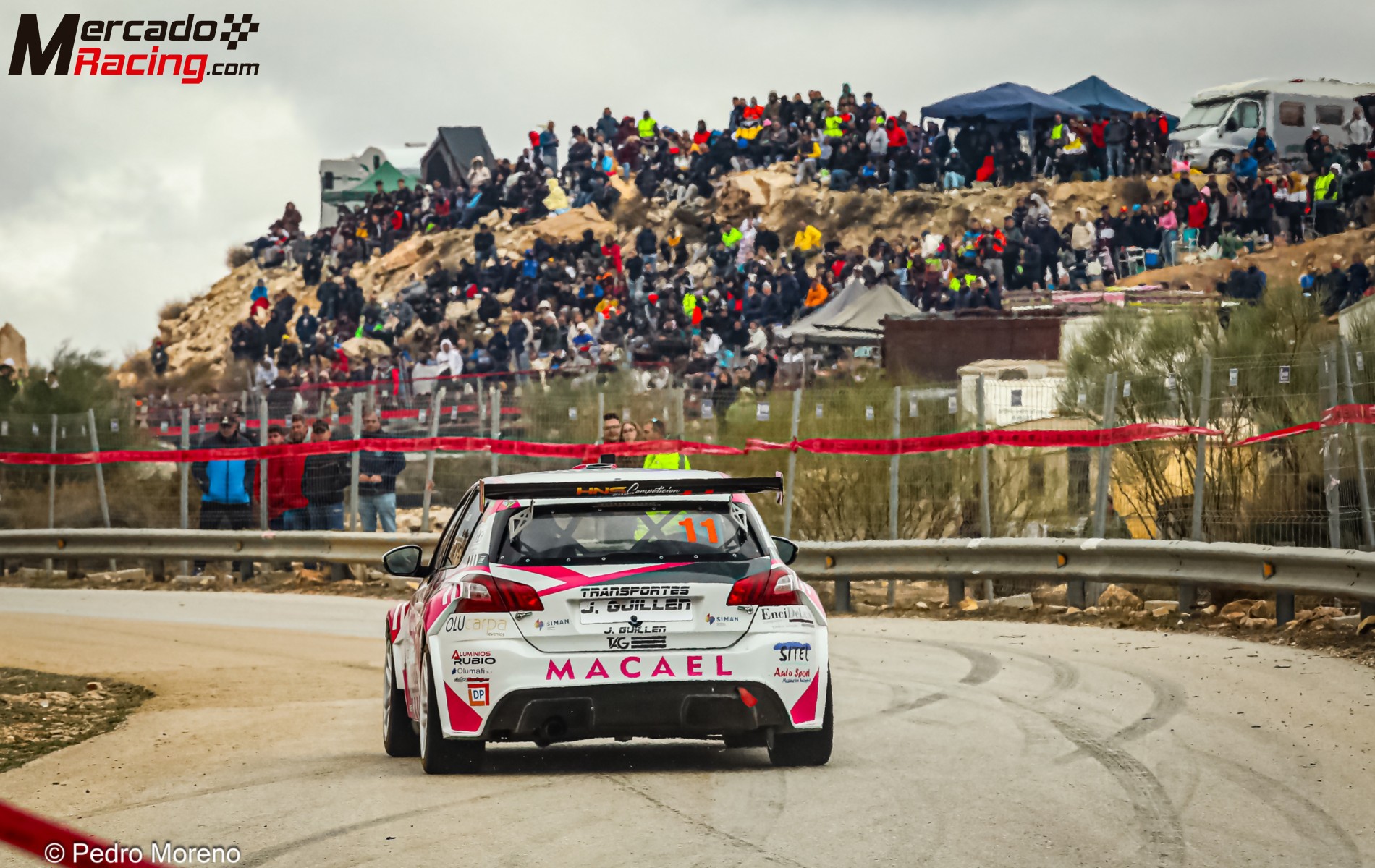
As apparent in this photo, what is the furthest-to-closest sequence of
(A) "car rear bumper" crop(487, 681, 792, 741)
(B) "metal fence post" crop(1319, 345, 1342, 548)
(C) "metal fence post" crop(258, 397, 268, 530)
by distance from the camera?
(C) "metal fence post" crop(258, 397, 268, 530)
(B) "metal fence post" crop(1319, 345, 1342, 548)
(A) "car rear bumper" crop(487, 681, 792, 741)

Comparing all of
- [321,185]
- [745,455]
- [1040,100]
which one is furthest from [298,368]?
[321,185]

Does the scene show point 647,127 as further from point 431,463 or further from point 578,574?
point 578,574

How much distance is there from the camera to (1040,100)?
46125 mm

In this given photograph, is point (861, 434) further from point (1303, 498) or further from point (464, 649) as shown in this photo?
point (464, 649)

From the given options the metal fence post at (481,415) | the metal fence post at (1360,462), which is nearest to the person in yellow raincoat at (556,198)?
the metal fence post at (481,415)

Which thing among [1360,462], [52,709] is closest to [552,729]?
[52,709]

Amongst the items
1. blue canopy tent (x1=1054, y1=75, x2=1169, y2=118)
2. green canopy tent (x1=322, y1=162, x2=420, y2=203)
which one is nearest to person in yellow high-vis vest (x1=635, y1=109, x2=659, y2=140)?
blue canopy tent (x1=1054, y1=75, x2=1169, y2=118)

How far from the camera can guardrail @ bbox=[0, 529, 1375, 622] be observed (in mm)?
14125

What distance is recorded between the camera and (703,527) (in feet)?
28.1

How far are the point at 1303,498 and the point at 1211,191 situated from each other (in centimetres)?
2457

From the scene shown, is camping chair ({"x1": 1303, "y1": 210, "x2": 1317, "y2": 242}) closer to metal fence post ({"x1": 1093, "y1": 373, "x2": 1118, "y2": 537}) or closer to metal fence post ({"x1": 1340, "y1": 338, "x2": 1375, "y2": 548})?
metal fence post ({"x1": 1093, "y1": 373, "x2": 1118, "y2": 537})

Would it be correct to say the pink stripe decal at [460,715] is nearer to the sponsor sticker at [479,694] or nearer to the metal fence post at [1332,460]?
the sponsor sticker at [479,694]

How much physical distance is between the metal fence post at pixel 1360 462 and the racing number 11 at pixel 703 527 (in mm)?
7677

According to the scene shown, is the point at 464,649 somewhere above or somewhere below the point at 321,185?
below
